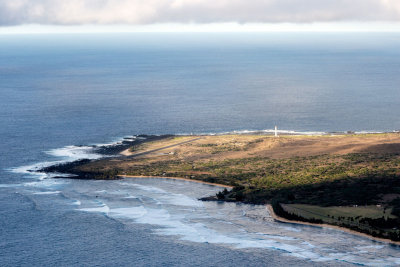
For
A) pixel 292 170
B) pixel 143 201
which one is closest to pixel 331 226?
pixel 143 201

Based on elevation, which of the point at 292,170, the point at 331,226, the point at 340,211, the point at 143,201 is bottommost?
the point at 331,226

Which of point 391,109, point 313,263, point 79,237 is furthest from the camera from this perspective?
point 391,109

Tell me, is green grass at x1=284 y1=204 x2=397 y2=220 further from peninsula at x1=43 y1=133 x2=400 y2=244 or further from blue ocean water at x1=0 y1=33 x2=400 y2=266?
blue ocean water at x1=0 y1=33 x2=400 y2=266

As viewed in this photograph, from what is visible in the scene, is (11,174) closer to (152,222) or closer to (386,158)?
(152,222)

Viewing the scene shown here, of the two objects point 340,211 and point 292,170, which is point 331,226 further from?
point 292,170

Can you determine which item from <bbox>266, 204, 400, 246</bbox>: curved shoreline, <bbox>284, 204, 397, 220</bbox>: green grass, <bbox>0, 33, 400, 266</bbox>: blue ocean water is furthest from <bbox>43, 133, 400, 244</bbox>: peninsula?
<bbox>0, 33, 400, 266</bbox>: blue ocean water

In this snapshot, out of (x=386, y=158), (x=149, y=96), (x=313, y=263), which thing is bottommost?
(x=313, y=263)

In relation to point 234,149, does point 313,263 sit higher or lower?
lower

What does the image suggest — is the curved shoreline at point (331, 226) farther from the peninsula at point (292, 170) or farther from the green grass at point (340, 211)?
the green grass at point (340, 211)

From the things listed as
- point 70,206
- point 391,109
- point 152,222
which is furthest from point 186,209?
point 391,109
